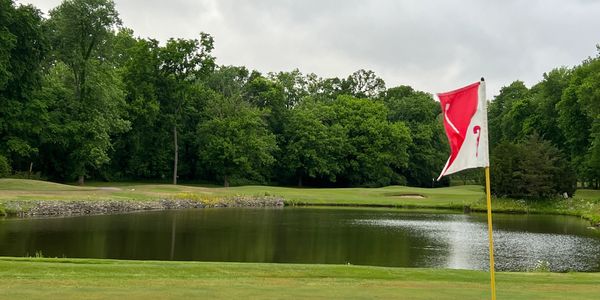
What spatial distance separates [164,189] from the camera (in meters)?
51.5

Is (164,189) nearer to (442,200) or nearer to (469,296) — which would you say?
(442,200)

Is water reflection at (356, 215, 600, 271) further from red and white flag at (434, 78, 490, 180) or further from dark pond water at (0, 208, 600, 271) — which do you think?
red and white flag at (434, 78, 490, 180)

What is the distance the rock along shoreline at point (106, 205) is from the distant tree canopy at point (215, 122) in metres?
11.3

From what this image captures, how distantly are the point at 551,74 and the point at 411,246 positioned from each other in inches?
2243

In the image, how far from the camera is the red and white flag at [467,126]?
849cm

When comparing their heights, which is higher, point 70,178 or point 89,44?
point 89,44

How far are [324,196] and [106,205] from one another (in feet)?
77.0

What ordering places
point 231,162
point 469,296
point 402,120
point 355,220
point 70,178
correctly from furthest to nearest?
point 402,120
point 231,162
point 70,178
point 355,220
point 469,296

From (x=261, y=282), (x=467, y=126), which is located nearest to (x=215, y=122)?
(x=261, y=282)

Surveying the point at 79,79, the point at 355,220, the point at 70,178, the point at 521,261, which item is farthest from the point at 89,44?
the point at 521,261

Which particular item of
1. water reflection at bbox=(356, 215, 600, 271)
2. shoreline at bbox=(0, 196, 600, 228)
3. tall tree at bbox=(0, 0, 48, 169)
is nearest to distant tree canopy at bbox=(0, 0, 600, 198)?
tall tree at bbox=(0, 0, 48, 169)

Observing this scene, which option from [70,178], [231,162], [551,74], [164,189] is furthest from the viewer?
[551,74]

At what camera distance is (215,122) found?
6925cm

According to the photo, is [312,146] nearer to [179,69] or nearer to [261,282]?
[179,69]
